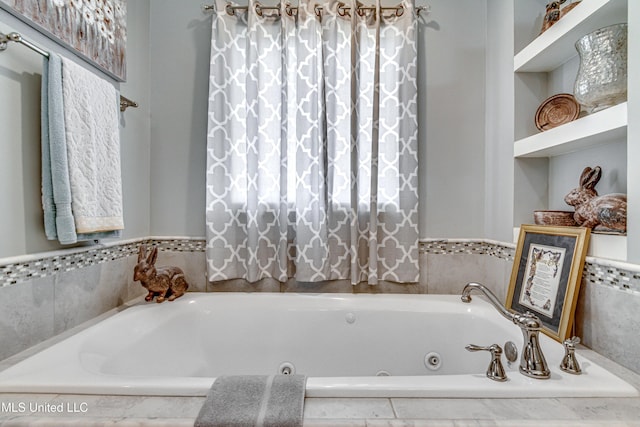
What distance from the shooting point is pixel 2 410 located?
2.52ft

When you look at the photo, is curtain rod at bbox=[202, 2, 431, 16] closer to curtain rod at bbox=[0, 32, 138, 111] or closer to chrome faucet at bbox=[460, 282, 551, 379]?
curtain rod at bbox=[0, 32, 138, 111]

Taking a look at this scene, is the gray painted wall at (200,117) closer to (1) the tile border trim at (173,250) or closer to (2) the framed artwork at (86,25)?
(1) the tile border trim at (173,250)

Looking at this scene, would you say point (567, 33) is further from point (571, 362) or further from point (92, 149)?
point (92, 149)

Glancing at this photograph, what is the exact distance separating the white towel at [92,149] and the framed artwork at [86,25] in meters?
0.14

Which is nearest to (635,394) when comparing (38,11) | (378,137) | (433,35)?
(378,137)

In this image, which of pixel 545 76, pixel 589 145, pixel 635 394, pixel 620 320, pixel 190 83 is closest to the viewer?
pixel 635 394

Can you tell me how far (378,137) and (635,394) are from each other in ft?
4.59

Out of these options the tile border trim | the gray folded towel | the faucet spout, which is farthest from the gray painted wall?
the gray folded towel

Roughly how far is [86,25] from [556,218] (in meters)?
2.14

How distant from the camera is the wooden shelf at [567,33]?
1154 millimetres

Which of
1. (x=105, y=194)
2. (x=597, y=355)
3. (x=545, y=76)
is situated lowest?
(x=597, y=355)

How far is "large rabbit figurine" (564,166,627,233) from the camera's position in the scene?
1.05 metres

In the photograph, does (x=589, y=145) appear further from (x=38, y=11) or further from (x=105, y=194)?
(x=38, y=11)

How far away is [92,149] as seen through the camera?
1294mm
